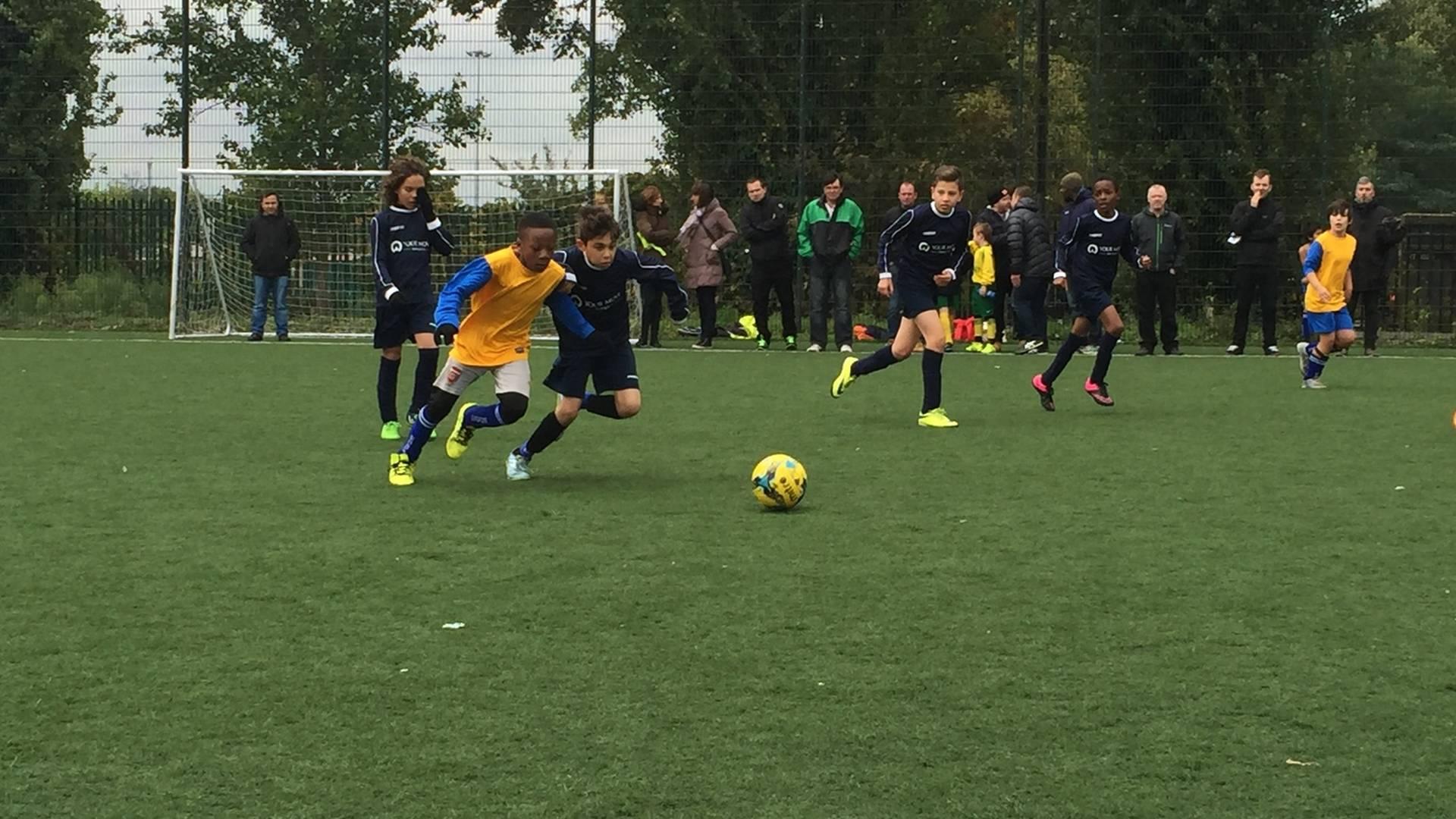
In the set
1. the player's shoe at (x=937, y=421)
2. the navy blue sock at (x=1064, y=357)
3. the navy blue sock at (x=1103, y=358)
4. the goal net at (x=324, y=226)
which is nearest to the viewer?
the player's shoe at (x=937, y=421)

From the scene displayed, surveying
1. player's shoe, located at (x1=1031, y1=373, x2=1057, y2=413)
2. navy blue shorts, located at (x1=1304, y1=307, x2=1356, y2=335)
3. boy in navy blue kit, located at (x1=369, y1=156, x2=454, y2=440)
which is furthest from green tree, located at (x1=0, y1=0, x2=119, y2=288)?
navy blue shorts, located at (x1=1304, y1=307, x2=1356, y2=335)

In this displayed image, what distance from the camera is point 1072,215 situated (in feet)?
52.3

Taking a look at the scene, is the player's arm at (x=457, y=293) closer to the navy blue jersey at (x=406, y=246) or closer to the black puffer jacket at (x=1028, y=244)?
the navy blue jersey at (x=406, y=246)

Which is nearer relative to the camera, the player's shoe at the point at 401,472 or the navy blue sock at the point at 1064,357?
the player's shoe at the point at 401,472

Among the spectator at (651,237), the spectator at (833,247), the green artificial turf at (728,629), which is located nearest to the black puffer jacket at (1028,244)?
the spectator at (833,247)

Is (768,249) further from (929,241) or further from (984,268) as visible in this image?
(929,241)

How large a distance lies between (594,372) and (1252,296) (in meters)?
12.8

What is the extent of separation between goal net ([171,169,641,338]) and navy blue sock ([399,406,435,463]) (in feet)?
44.6

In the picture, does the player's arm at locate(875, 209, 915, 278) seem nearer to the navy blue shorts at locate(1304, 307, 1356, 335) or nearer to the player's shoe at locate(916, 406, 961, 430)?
the player's shoe at locate(916, 406, 961, 430)

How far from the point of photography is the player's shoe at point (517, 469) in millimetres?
9844

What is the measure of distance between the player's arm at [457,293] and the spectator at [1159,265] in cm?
1200

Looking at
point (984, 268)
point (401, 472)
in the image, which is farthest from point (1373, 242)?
point (401, 472)

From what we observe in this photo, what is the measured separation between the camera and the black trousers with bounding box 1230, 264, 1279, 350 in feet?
68.3

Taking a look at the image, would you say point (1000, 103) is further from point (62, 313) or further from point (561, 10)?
point (62, 313)
